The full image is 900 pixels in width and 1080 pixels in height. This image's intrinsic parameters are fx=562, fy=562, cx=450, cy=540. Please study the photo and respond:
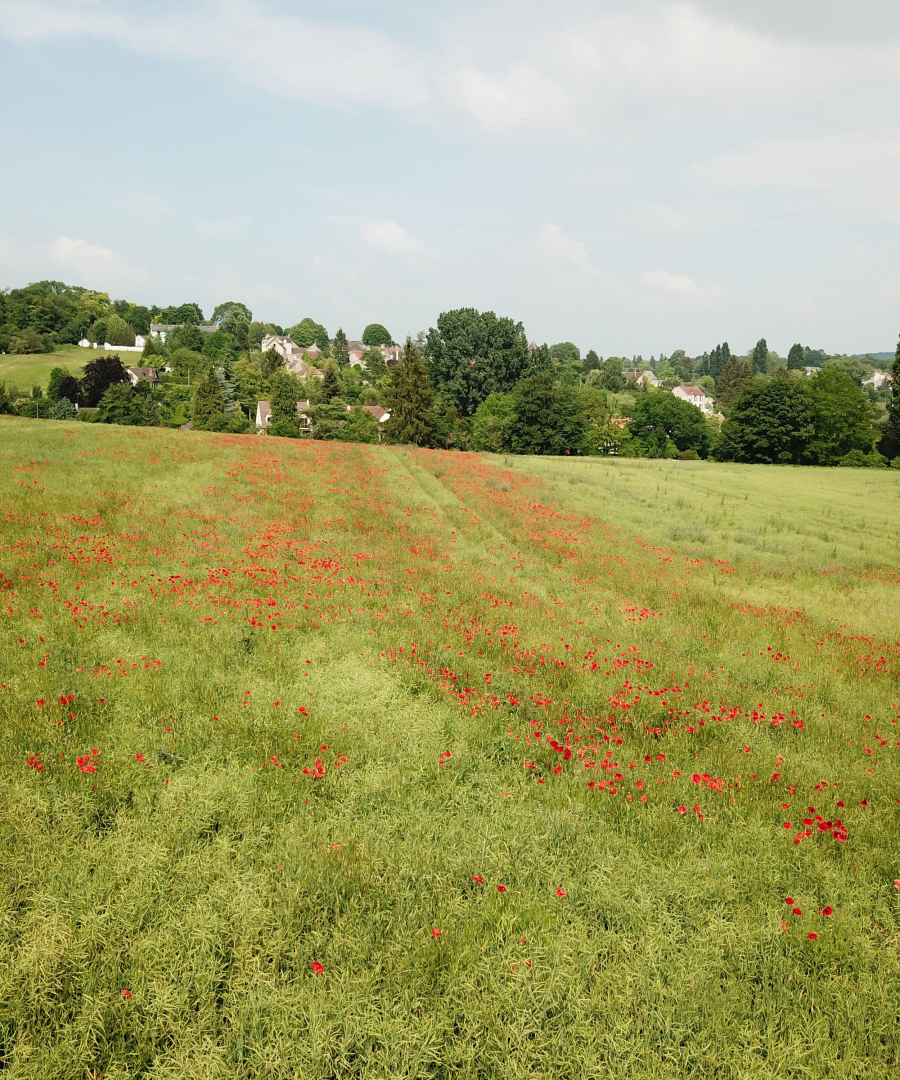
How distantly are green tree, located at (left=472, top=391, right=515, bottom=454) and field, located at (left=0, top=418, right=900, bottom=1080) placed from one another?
64471 millimetres

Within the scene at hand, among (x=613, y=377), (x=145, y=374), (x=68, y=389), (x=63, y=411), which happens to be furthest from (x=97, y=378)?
(x=613, y=377)

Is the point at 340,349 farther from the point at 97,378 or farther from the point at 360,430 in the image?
the point at 360,430

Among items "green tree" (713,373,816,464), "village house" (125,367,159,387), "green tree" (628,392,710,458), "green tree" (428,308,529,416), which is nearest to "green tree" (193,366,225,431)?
"green tree" (428,308,529,416)

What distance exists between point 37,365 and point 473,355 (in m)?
94.2

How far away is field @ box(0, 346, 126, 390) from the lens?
357 feet

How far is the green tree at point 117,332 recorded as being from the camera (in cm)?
16725

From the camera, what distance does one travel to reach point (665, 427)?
93.6m

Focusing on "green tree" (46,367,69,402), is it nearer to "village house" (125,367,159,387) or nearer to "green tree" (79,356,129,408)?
"green tree" (79,356,129,408)

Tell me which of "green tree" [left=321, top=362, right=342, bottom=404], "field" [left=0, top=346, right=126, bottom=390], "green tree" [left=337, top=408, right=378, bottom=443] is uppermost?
"field" [left=0, top=346, right=126, bottom=390]

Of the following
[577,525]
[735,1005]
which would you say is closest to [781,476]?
[577,525]

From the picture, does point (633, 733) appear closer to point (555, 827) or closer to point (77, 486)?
point (555, 827)

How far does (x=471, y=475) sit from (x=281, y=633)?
24424mm

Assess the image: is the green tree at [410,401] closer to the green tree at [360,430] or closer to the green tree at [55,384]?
the green tree at [360,430]

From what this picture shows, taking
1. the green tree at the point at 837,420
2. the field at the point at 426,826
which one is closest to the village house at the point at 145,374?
the green tree at the point at 837,420
